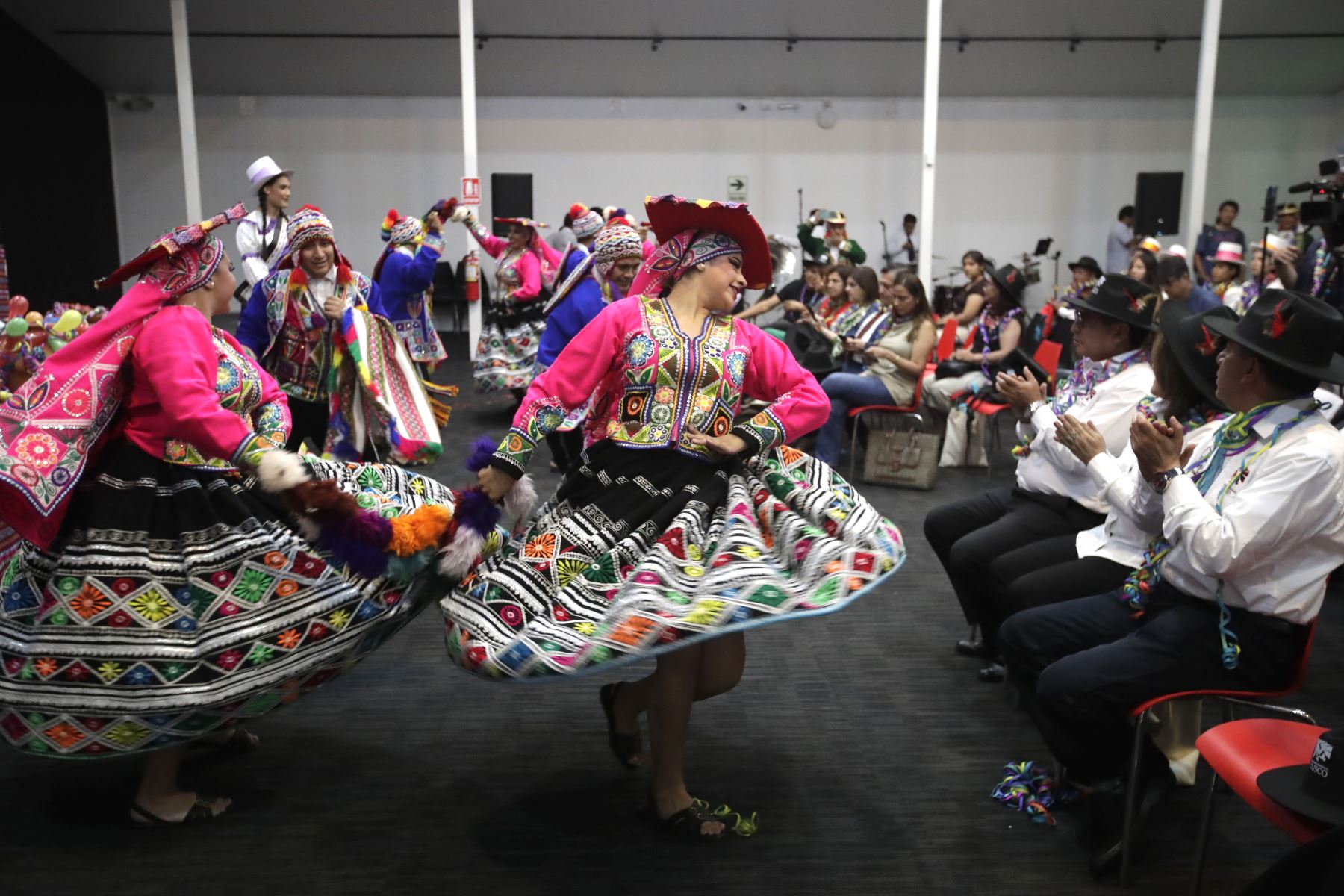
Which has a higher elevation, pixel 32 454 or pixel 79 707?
pixel 32 454

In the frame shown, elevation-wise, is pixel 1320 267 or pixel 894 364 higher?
pixel 1320 267

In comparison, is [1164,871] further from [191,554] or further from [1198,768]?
[191,554]

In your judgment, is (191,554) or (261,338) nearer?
(191,554)

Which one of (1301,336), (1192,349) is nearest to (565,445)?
(1192,349)

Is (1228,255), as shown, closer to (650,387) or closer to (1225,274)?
(1225,274)

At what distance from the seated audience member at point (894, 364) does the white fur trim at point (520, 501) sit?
3.92 metres

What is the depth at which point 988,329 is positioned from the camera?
21.7 feet

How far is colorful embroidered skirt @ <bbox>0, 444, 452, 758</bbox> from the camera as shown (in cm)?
239

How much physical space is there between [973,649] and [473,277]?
7406 millimetres

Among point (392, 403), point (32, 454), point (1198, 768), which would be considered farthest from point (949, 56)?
point (32, 454)

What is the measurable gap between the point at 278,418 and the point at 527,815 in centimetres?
120

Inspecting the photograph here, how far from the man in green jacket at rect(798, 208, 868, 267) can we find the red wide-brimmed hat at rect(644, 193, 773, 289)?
5.74m

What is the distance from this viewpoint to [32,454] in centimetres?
237

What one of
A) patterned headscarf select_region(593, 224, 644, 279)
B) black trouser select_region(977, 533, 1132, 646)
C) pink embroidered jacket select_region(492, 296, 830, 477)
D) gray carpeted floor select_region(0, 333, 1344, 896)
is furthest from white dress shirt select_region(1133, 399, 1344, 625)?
patterned headscarf select_region(593, 224, 644, 279)
